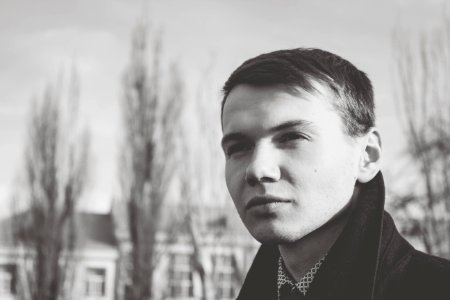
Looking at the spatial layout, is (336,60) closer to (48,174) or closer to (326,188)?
(326,188)

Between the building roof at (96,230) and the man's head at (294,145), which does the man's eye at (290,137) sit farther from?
the building roof at (96,230)

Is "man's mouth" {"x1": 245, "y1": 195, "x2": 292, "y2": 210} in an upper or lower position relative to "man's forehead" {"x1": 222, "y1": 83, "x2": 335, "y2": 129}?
lower

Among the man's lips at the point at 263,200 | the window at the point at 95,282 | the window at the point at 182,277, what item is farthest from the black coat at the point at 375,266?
the window at the point at 95,282

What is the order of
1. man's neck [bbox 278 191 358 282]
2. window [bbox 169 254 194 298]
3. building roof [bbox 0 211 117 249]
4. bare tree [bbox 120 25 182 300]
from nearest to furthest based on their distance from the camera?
man's neck [bbox 278 191 358 282]
bare tree [bbox 120 25 182 300]
building roof [bbox 0 211 117 249]
window [bbox 169 254 194 298]

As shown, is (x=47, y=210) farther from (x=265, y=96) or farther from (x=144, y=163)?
(x=265, y=96)

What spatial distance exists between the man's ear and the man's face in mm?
30

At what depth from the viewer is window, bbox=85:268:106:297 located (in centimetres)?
2498

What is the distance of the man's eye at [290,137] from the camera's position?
42.0 inches

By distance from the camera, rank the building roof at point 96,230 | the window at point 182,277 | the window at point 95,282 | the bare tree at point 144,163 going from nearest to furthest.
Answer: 1. the bare tree at point 144,163
2. the window at point 95,282
3. the building roof at point 96,230
4. the window at point 182,277

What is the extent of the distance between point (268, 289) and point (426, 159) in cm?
780

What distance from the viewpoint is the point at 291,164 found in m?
1.06

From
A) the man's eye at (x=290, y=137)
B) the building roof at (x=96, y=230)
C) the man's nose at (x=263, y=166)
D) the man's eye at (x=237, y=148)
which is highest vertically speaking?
the man's eye at (x=290, y=137)

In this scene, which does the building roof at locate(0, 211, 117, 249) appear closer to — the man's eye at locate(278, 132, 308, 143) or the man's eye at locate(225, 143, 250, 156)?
the man's eye at locate(225, 143, 250, 156)

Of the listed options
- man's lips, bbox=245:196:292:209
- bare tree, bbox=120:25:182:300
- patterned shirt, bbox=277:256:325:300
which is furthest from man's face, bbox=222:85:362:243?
bare tree, bbox=120:25:182:300
